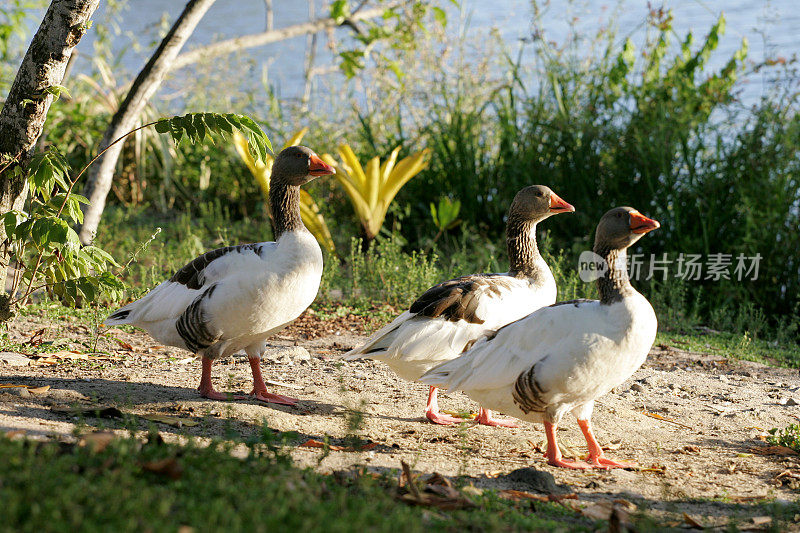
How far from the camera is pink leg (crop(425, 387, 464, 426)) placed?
4.84 metres

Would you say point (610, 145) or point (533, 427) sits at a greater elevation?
point (610, 145)

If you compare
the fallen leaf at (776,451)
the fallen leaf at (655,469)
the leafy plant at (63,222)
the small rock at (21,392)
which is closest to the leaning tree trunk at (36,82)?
the leafy plant at (63,222)

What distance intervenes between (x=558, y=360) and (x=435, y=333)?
0.95 metres

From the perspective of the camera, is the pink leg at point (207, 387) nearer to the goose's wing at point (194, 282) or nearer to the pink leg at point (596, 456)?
the goose's wing at point (194, 282)

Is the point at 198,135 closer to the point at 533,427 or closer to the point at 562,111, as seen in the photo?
the point at 533,427

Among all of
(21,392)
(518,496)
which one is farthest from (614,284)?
(21,392)

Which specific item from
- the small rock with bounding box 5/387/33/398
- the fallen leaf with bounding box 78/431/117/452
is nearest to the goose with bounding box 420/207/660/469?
the fallen leaf with bounding box 78/431/117/452

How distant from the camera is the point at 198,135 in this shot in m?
4.55

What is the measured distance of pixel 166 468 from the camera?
2672 millimetres

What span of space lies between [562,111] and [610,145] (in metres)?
0.76

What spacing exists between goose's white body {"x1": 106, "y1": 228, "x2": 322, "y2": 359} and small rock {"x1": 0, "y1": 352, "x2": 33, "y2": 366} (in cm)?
75

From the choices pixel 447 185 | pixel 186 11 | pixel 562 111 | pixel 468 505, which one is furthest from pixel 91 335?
pixel 562 111

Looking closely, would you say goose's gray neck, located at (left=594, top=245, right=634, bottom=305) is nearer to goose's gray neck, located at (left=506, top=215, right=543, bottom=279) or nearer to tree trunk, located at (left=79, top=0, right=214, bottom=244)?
goose's gray neck, located at (left=506, top=215, right=543, bottom=279)

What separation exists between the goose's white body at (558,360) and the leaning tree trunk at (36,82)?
288 centimetres
